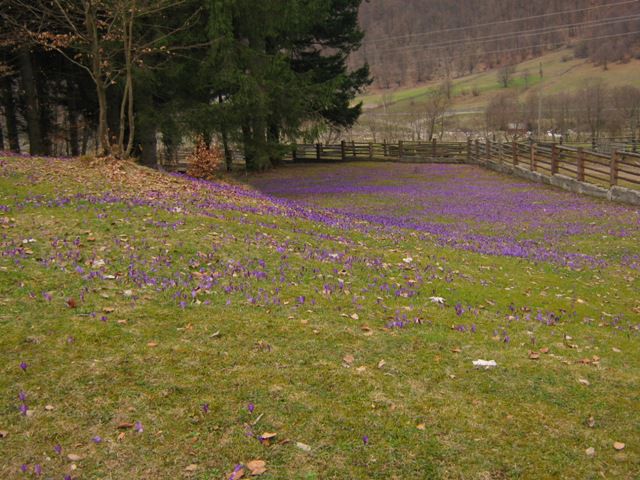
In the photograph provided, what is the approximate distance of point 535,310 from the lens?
8391mm

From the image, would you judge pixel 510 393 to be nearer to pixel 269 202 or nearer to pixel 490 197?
pixel 269 202

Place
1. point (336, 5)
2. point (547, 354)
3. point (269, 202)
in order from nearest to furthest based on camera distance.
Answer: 1. point (547, 354)
2. point (269, 202)
3. point (336, 5)

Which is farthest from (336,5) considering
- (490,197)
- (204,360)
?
(204,360)

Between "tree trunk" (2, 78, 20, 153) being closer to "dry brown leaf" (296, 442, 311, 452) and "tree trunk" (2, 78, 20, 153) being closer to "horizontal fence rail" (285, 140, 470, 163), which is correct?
"horizontal fence rail" (285, 140, 470, 163)

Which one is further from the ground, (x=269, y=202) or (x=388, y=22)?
(x=388, y=22)

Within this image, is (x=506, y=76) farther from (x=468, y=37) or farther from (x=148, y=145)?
(x=148, y=145)

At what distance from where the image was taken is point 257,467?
13.0 feet

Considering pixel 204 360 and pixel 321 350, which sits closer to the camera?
pixel 204 360

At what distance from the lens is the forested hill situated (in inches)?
5477

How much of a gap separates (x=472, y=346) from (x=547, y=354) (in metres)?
0.95

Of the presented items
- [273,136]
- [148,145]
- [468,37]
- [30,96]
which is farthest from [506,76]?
[30,96]

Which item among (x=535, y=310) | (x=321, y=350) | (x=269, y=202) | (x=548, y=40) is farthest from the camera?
(x=548, y=40)

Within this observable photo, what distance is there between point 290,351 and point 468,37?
15721 cm

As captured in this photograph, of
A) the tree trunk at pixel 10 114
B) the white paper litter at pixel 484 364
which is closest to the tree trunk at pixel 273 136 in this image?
the tree trunk at pixel 10 114
